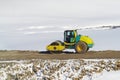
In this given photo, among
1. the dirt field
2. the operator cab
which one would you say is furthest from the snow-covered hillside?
the operator cab

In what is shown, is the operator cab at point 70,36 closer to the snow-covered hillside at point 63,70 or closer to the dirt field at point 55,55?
the dirt field at point 55,55

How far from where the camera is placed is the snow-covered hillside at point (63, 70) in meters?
25.8

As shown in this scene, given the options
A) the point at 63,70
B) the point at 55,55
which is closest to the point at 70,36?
the point at 55,55

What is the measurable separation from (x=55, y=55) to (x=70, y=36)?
232 cm

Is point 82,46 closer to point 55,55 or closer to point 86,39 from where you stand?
point 86,39

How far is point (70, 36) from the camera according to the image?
32375 millimetres

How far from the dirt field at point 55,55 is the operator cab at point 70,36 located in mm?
939

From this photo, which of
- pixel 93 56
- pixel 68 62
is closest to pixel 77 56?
pixel 93 56

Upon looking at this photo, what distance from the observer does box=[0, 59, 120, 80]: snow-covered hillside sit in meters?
25.8

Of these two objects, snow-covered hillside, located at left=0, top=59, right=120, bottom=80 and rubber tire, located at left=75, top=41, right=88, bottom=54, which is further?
rubber tire, located at left=75, top=41, right=88, bottom=54

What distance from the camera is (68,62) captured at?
86.7 feet

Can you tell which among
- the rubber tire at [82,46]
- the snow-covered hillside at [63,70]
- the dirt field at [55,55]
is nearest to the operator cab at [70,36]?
the rubber tire at [82,46]

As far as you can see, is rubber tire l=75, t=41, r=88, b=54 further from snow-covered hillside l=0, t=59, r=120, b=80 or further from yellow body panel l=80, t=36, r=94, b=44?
snow-covered hillside l=0, t=59, r=120, b=80

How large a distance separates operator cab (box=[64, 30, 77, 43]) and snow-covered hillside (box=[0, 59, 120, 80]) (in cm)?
564
